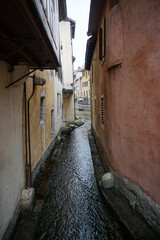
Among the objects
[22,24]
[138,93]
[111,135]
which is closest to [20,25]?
[22,24]

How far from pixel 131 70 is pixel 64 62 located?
14.8 metres

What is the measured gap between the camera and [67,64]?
17.8m

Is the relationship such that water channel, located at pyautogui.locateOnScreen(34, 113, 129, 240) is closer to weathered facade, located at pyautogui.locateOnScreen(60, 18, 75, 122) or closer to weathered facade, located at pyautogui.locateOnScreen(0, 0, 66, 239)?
weathered facade, located at pyautogui.locateOnScreen(0, 0, 66, 239)

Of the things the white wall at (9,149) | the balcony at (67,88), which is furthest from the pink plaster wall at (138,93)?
the balcony at (67,88)

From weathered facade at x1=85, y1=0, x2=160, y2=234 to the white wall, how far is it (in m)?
2.52

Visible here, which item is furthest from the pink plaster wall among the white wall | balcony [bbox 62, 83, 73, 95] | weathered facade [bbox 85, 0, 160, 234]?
balcony [bbox 62, 83, 73, 95]

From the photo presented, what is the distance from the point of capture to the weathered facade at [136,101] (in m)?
3.06

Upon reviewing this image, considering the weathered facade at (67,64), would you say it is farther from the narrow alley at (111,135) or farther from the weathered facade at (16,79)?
the weathered facade at (16,79)

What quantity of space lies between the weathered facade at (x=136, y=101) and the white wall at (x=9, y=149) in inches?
99.3

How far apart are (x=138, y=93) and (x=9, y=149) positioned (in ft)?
9.25

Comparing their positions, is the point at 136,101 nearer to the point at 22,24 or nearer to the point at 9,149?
the point at 22,24

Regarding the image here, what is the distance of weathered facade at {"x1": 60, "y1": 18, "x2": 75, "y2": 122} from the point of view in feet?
53.5

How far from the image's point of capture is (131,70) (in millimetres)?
3711

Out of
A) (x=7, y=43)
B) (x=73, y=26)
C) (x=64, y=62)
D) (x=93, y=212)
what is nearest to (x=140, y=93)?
(x=7, y=43)
